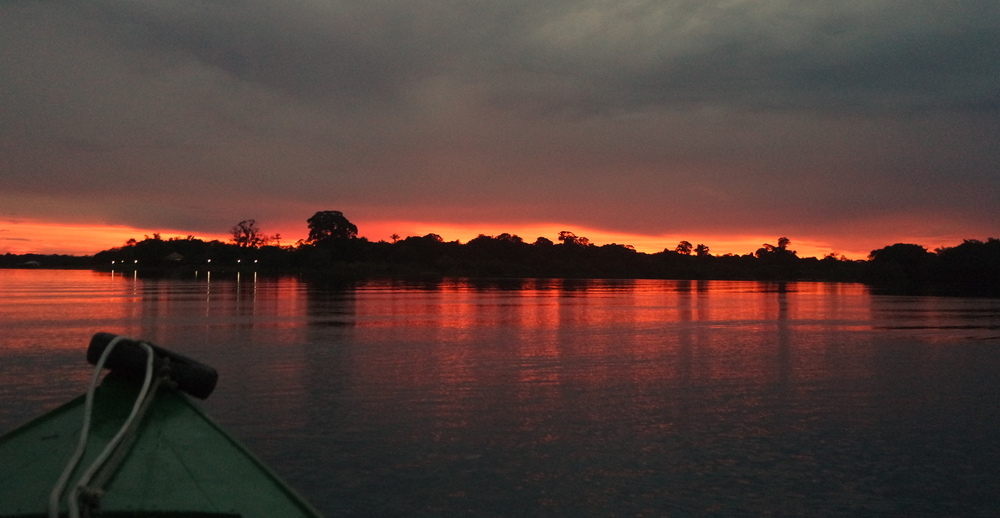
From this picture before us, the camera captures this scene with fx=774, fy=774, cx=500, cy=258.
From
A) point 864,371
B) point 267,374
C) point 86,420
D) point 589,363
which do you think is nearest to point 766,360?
point 864,371

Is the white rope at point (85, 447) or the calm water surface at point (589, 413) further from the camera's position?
the calm water surface at point (589, 413)

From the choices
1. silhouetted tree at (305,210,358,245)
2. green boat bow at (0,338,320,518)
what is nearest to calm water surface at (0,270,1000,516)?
green boat bow at (0,338,320,518)

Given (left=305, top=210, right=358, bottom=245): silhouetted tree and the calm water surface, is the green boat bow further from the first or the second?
(left=305, top=210, right=358, bottom=245): silhouetted tree

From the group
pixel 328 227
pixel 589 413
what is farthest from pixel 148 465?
pixel 328 227

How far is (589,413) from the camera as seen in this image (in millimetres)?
12023

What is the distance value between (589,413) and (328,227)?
5409 inches

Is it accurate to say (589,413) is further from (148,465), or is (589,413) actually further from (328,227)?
(328,227)

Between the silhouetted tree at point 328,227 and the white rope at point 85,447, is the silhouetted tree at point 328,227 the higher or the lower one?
the higher one

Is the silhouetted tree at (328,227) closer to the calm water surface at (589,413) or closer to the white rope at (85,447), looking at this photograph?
the calm water surface at (589,413)

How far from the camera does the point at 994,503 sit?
7.96 meters

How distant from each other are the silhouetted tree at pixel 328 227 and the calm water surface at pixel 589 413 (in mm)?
119674

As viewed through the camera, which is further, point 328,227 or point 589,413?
point 328,227

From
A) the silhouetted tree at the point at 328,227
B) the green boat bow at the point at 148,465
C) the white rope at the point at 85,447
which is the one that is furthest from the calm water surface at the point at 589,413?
the silhouetted tree at the point at 328,227

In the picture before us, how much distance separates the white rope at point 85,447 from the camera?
3.56 m
